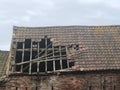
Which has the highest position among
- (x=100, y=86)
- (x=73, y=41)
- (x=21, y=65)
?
(x=73, y=41)

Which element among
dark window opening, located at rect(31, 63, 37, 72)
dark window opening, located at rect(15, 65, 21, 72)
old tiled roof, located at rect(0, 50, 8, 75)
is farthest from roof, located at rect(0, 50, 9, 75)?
dark window opening, located at rect(31, 63, 37, 72)

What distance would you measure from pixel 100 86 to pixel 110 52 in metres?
3.11

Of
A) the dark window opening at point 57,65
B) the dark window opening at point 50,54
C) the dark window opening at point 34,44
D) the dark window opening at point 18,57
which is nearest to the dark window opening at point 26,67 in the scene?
the dark window opening at point 18,57

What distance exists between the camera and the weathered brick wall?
19391mm

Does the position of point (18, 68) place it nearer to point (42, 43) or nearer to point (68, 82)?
point (42, 43)

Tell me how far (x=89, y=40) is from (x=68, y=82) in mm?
A: 4597

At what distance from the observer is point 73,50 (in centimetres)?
2175

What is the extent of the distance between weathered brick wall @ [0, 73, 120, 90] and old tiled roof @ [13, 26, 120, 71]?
604 mm

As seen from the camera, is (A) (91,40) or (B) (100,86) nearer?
(B) (100,86)

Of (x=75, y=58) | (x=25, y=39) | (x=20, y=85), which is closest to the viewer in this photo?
(x=20, y=85)

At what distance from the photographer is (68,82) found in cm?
1967

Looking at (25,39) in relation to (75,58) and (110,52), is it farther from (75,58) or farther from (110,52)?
(110,52)

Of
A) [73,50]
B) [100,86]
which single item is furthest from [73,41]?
[100,86]

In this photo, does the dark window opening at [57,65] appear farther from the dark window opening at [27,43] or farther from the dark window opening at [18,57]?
the dark window opening at [27,43]
